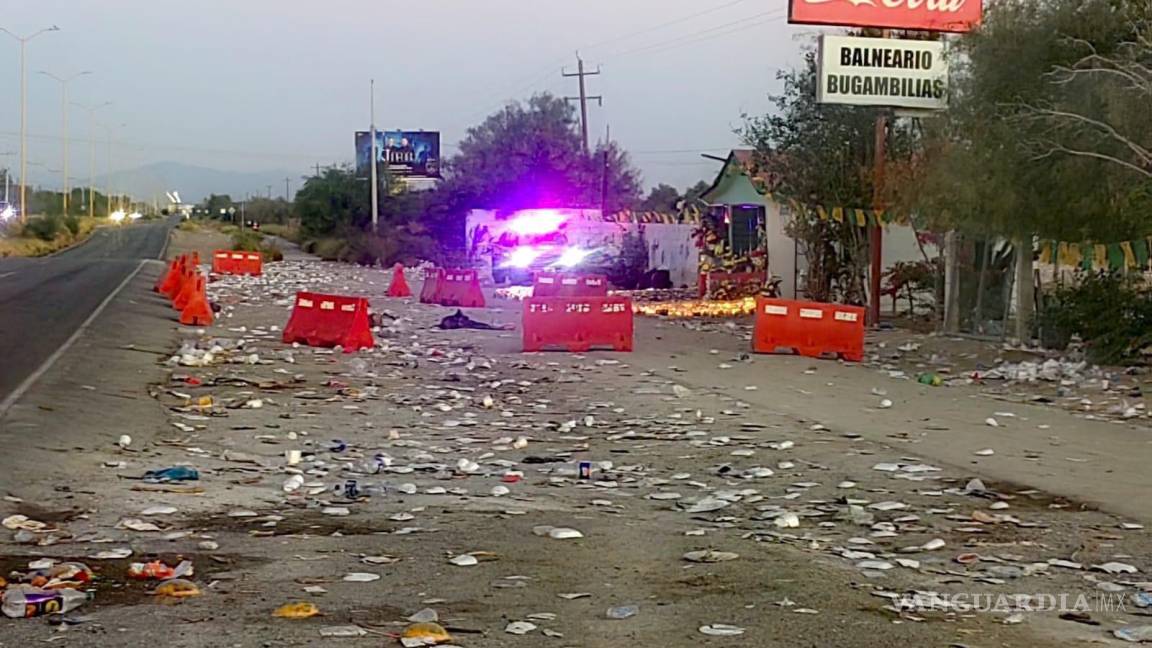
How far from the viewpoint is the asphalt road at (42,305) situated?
17.9 metres

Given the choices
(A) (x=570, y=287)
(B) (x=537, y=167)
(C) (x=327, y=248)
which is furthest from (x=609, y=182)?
(A) (x=570, y=287)

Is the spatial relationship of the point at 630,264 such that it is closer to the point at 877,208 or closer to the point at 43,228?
the point at 877,208

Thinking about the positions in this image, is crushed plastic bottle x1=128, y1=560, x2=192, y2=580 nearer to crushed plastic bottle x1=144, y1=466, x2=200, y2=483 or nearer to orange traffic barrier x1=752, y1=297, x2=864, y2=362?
crushed plastic bottle x1=144, y1=466, x2=200, y2=483

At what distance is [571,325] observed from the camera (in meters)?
21.1

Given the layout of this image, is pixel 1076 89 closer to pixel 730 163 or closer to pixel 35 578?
pixel 35 578

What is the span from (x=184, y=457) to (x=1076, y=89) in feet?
40.9

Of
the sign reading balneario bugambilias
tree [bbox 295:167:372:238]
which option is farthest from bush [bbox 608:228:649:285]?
tree [bbox 295:167:372:238]

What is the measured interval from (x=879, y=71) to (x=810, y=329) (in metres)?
5.80

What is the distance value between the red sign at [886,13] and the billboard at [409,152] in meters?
66.4

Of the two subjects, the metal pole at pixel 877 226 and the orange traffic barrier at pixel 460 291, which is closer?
the metal pole at pixel 877 226

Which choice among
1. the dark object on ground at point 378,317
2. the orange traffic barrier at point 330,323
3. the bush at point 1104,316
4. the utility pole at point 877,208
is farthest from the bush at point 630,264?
the bush at point 1104,316

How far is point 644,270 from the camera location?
143ft

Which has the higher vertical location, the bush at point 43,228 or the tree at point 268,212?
the tree at point 268,212

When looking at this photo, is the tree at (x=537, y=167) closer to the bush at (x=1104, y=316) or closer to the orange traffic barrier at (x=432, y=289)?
the orange traffic barrier at (x=432, y=289)
